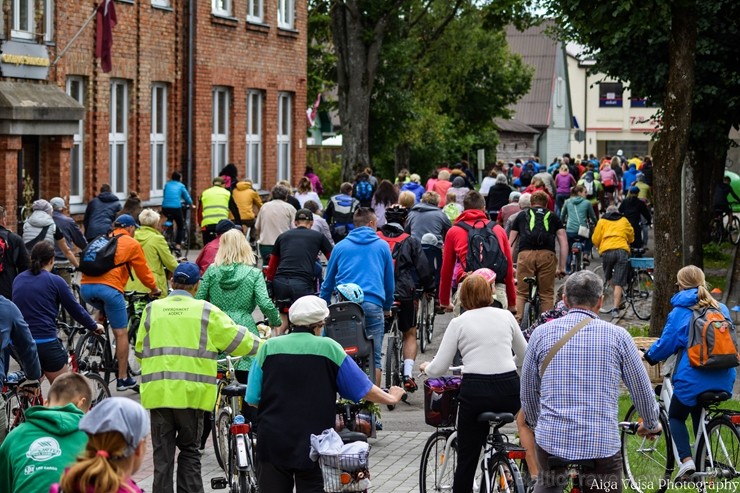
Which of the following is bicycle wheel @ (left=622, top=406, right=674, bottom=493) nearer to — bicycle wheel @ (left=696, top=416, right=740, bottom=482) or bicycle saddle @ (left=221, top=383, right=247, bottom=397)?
bicycle wheel @ (left=696, top=416, right=740, bottom=482)

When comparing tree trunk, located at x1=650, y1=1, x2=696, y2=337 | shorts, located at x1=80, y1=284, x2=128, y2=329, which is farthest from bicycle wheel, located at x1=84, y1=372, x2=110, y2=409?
tree trunk, located at x1=650, y1=1, x2=696, y2=337

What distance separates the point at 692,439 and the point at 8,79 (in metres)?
A: 15.1

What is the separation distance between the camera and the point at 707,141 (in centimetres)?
2623

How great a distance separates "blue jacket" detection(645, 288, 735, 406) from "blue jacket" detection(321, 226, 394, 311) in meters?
3.79

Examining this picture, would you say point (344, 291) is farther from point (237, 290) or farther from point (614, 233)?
point (614, 233)

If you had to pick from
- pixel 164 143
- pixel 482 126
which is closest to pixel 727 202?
pixel 164 143

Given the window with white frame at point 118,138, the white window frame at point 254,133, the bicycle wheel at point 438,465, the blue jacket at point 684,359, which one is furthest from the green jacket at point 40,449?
the white window frame at point 254,133

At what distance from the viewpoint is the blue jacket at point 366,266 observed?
13266 mm

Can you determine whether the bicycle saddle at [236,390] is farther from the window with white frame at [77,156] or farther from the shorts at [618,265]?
the window with white frame at [77,156]

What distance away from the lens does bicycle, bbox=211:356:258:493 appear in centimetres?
925

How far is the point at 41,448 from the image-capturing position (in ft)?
19.6

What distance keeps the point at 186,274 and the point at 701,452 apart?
3.65 m

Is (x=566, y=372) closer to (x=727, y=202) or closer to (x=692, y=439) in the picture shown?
(x=692, y=439)

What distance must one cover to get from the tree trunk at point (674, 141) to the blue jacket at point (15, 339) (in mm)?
8195
